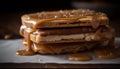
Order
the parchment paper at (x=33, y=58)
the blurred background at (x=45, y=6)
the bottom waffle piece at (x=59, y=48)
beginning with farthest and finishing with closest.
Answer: the blurred background at (x=45, y=6) → the bottom waffle piece at (x=59, y=48) → the parchment paper at (x=33, y=58)

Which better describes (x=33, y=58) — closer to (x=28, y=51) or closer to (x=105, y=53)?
(x=28, y=51)

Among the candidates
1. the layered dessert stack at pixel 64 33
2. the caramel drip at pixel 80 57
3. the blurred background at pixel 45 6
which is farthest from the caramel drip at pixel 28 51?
the blurred background at pixel 45 6

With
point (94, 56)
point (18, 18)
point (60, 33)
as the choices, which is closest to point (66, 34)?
point (60, 33)

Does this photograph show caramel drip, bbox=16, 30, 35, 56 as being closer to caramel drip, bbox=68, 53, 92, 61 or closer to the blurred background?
caramel drip, bbox=68, 53, 92, 61

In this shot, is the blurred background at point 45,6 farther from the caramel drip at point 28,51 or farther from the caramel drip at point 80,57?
the caramel drip at point 80,57

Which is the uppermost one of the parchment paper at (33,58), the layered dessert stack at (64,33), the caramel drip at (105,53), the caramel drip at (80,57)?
the layered dessert stack at (64,33)

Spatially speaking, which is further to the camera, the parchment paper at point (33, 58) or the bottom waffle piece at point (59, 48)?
the bottom waffle piece at point (59, 48)

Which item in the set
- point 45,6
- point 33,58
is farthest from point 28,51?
point 45,6

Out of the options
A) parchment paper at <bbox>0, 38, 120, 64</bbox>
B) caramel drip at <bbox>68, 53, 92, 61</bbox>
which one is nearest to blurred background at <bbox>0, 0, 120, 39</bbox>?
parchment paper at <bbox>0, 38, 120, 64</bbox>
